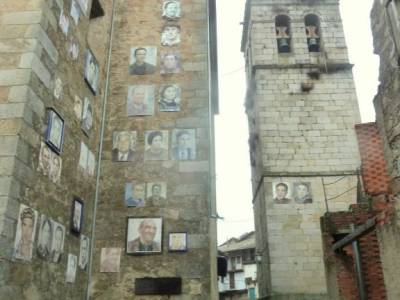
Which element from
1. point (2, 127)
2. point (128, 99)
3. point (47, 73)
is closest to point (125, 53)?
point (128, 99)

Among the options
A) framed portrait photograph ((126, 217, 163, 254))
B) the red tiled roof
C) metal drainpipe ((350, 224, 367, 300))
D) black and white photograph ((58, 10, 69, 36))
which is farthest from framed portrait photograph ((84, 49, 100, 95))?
metal drainpipe ((350, 224, 367, 300))

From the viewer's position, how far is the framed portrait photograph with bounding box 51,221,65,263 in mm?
5910

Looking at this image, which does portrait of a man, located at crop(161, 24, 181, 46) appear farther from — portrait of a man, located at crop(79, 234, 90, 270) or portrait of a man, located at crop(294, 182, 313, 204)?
portrait of a man, located at crop(294, 182, 313, 204)

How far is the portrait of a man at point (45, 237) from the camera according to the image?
5.51 m

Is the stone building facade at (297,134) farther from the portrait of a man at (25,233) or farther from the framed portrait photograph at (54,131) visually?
the portrait of a man at (25,233)

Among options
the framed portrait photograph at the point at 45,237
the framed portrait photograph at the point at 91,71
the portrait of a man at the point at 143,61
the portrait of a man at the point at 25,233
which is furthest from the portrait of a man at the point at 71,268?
the portrait of a man at the point at 143,61

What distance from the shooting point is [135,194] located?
8.08 metres

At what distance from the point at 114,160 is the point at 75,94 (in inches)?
71.2

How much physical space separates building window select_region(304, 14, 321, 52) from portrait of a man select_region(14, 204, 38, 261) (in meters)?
15.0

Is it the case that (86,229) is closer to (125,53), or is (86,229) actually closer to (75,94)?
(75,94)

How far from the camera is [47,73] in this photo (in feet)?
19.2

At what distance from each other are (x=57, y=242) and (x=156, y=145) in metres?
2.94

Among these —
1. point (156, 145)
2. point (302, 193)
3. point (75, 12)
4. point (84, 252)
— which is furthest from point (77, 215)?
point (302, 193)

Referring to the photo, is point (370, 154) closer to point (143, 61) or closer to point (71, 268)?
point (71, 268)
